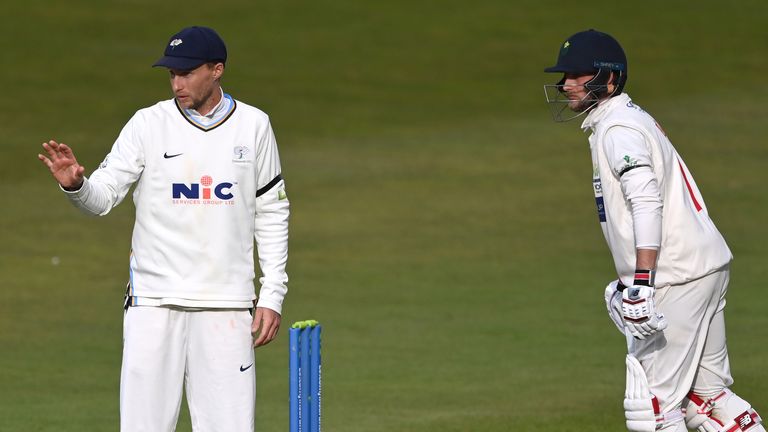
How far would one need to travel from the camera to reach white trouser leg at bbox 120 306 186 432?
5871 mm

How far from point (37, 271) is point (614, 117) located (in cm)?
878

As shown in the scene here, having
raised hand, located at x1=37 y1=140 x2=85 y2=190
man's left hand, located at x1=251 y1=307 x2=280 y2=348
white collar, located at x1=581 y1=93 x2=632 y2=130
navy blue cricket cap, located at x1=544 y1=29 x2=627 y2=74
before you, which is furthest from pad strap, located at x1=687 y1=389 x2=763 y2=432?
raised hand, located at x1=37 y1=140 x2=85 y2=190

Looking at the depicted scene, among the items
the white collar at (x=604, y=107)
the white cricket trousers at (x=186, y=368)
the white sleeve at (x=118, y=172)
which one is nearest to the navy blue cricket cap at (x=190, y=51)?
the white sleeve at (x=118, y=172)

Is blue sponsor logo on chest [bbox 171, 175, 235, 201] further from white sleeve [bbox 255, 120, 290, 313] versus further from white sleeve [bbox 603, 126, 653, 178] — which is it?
white sleeve [bbox 603, 126, 653, 178]

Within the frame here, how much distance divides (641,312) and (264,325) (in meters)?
1.56

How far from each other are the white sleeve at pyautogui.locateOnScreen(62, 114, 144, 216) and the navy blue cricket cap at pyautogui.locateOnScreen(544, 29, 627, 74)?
188cm

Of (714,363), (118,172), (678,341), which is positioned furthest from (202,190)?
(714,363)

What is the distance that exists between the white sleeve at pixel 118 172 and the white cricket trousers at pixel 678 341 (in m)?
2.32

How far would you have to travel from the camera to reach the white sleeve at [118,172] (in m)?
5.83

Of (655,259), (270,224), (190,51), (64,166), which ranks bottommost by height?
(655,259)

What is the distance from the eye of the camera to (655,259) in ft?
20.0

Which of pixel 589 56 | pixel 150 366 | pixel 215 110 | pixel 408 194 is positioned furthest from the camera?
pixel 408 194

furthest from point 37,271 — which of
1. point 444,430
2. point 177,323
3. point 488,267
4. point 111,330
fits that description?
point 177,323

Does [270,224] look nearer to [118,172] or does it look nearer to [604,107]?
[118,172]
